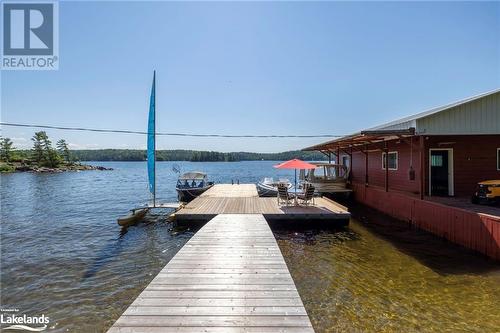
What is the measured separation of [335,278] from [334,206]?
5.87 metres

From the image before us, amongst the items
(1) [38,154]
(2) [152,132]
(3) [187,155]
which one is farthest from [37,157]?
(2) [152,132]

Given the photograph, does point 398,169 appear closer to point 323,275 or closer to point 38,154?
point 323,275

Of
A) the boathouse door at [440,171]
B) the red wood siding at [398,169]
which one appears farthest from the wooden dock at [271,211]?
the boathouse door at [440,171]

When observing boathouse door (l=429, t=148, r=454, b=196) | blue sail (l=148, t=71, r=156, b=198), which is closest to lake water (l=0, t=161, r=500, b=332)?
boathouse door (l=429, t=148, r=454, b=196)

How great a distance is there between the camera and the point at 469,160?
12117mm

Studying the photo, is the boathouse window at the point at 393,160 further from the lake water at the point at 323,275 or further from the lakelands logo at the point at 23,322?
the lakelands logo at the point at 23,322

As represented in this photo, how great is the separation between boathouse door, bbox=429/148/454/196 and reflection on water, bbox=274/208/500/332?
144 inches


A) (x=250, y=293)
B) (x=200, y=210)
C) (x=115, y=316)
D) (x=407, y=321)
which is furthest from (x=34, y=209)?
(x=407, y=321)

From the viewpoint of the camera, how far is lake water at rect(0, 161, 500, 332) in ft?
16.6

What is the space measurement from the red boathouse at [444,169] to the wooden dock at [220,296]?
613cm

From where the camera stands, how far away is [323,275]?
682cm

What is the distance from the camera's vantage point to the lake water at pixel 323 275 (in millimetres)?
5051

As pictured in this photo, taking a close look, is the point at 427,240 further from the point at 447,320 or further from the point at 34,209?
the point at 34,209

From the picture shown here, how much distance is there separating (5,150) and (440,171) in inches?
Answer: 3404
